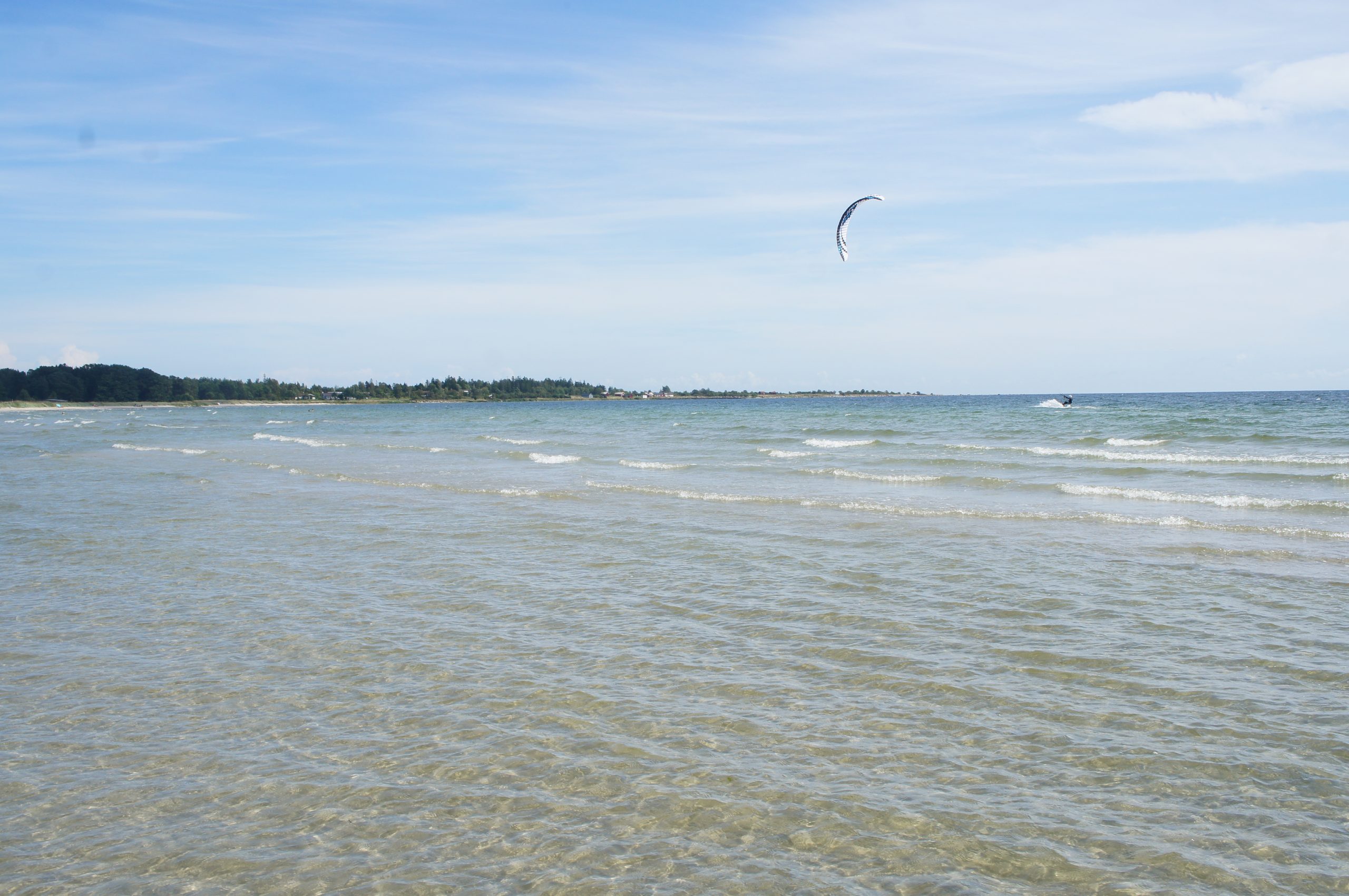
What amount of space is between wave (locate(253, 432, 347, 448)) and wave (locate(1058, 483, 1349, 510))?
31.0 m

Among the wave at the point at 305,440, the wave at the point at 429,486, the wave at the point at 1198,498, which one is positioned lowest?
the wave at the point at 429,486

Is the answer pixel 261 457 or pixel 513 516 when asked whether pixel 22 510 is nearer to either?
pixel 513 516

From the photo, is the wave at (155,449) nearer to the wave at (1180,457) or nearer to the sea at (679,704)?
the sea at (679,704)

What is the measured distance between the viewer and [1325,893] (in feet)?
12.6

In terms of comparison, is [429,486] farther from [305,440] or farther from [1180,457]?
[305,440]

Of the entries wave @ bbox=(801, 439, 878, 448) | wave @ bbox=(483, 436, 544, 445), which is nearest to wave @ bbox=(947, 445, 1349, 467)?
wave @ bbox=(801, 439, 878, 448)

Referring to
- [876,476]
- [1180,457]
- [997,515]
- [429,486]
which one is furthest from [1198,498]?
[429,486]

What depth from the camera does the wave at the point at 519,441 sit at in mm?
40312

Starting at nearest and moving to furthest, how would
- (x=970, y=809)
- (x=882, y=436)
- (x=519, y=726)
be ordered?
(x=970, y=809)
(x=519, y=726)
(x=882, y=436)

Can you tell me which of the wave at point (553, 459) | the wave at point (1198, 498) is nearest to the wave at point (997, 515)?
the wave at point (1198, 498)

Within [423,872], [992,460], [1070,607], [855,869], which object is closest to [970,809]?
[855,869]

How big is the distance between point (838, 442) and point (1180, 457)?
515 inches

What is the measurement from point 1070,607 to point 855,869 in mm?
5726

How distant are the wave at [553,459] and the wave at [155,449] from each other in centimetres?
1430
